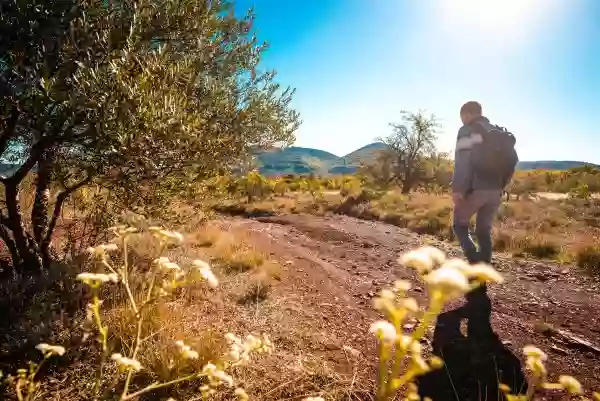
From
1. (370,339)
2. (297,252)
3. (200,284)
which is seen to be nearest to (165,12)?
(200,284)

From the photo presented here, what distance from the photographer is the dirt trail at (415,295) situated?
421cm

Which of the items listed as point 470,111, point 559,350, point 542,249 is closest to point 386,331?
point 559,350

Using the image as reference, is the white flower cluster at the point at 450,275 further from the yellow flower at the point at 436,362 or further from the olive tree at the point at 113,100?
the olive tree at the point at 113,100

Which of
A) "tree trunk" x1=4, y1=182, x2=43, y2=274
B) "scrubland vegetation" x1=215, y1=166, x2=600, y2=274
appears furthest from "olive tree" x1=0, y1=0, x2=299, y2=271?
"scrubland vegetation" x1=215, y1=166, x2=600, y2=274

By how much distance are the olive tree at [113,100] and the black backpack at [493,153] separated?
3590mm

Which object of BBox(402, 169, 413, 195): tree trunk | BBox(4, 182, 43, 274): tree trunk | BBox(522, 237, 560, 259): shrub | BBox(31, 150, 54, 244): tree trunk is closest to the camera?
BBox(4, 182, 43, 274): tree trunk

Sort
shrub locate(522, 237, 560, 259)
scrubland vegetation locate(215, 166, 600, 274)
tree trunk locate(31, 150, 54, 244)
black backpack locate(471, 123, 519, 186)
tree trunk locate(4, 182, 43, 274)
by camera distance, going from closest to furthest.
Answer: tree trunk locate(4, 182, 43, 274)
tree trunk locate(31, 150, 54, 244)
black backpack locate(471, 123, 519, 186)
scrubland vegetation locate(215, 166, 600, 274)
shrub locate(522, 237, 560, 259)

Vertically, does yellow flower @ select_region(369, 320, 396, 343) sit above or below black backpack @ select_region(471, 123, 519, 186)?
below

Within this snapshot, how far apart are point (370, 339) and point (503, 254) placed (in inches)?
279

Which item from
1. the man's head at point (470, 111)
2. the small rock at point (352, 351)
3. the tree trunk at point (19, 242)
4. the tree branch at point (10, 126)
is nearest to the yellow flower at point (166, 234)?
the small rock at point (352, 351)

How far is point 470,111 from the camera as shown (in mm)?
5711

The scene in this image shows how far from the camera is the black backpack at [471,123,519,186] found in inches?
216

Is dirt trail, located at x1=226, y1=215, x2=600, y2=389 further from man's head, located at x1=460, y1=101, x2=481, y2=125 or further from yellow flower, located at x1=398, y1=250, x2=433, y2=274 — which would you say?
yellow flower, located at x1=398, y1=250, x2=433, y2=274

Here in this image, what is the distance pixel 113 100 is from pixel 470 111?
5125 millimetres
